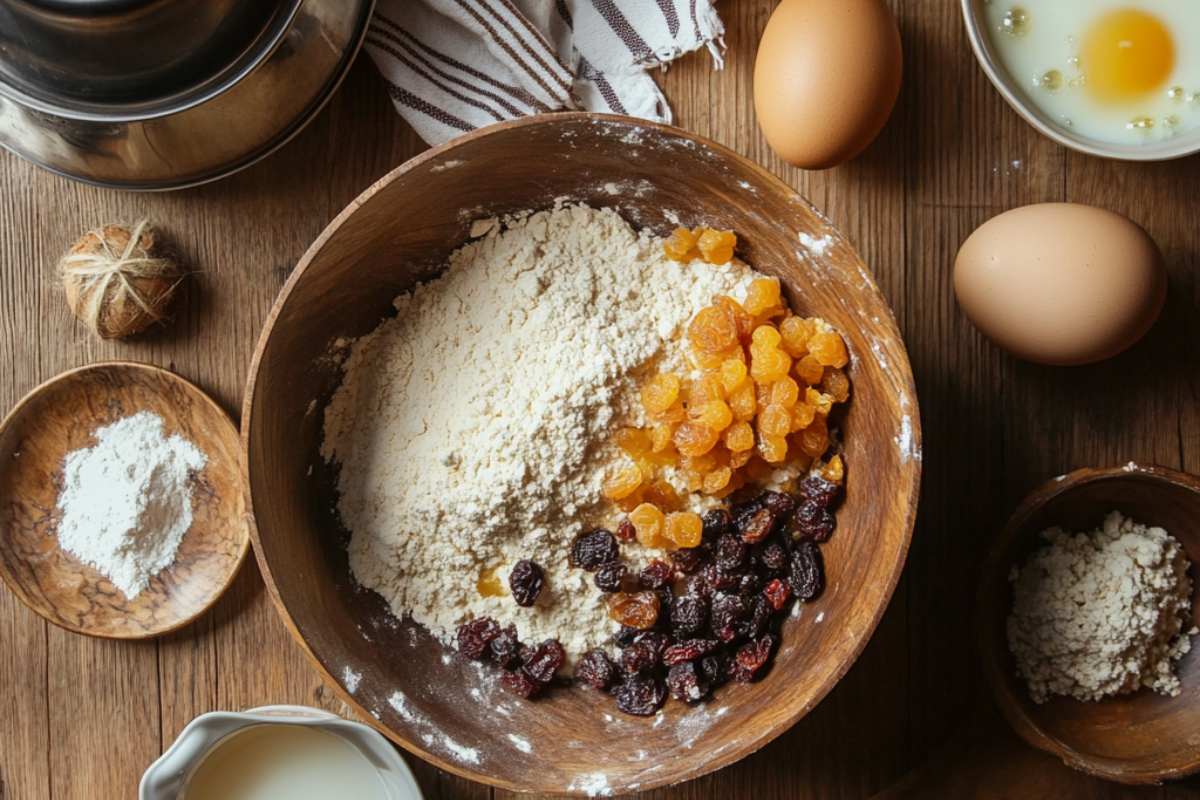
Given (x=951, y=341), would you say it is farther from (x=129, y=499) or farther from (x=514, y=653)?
(x=129, y=499)

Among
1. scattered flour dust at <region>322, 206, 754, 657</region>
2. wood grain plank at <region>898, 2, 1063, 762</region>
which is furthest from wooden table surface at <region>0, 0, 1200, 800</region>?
scattered flour dust at <region>322, 206, 754, 657</region>

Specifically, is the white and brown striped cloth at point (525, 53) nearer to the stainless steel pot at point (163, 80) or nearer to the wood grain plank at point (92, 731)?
the stainless steel pot at point (163, 80)

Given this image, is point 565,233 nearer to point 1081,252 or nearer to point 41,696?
point 1081,252

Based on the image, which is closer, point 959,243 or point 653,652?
point 653,652

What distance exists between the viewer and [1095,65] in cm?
131

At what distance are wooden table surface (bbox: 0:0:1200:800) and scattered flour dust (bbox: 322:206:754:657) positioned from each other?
8.8 inches

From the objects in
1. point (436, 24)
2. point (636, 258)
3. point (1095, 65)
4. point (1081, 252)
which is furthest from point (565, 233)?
point (1095, 65)

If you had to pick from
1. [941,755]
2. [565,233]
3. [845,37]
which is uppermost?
[845,37]

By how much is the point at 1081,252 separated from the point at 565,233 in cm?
67

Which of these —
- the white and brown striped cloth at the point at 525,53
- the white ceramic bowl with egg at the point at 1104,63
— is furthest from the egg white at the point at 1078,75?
the white and brown striped cloth at the point at 525,53

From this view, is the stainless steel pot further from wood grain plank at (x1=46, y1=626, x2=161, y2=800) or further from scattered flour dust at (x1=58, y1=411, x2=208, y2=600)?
wood grain plank at (x1=46, y1=626, x2=161, y2=800)

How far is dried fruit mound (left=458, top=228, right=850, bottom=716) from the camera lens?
3.83 feet

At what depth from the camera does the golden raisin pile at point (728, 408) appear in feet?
3.79

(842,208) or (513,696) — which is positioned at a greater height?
(842,208)
